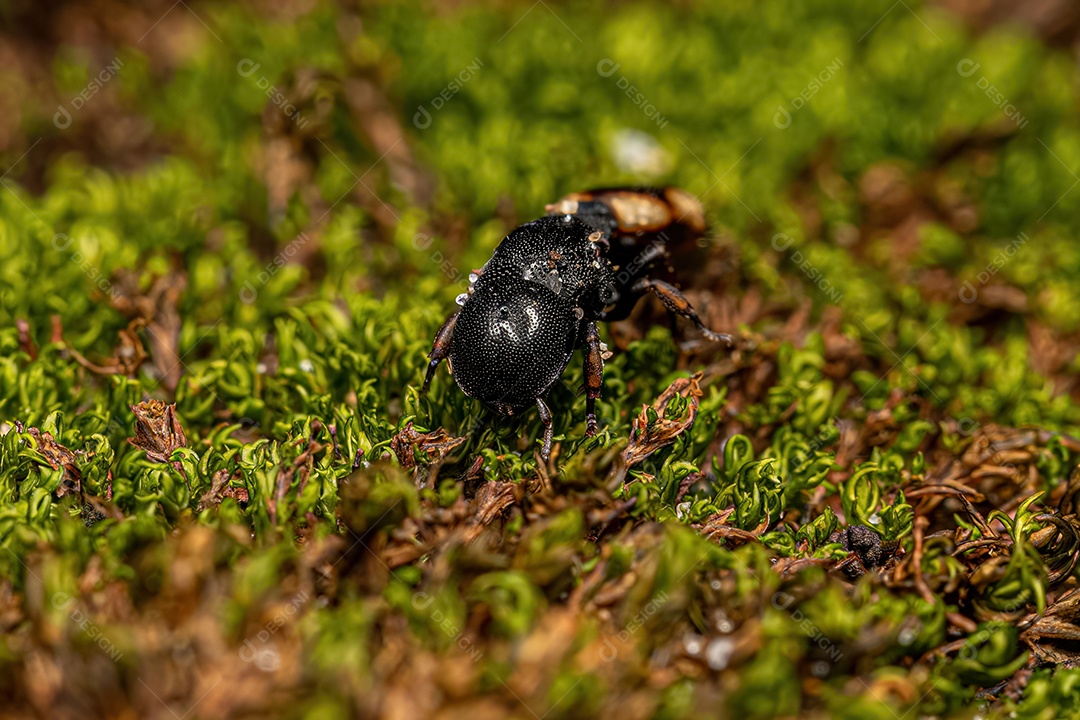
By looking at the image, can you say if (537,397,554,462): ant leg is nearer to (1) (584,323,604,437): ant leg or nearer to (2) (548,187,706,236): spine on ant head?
(1) (584,323,604,437): ant leg

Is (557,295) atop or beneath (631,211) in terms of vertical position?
beneath

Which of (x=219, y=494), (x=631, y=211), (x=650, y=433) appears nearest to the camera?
(x=219, y=494)

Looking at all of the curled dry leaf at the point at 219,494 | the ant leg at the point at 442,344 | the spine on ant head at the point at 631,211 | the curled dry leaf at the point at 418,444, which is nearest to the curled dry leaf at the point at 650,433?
the curled dry leaf at the point at 418,444

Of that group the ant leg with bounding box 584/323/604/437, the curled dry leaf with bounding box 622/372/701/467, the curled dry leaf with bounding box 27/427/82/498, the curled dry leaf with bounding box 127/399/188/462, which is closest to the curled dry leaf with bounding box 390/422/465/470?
the ant leg with bounding box 584/323/604/437

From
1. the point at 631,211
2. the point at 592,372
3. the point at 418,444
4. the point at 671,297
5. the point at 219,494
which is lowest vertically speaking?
the point at 219,494

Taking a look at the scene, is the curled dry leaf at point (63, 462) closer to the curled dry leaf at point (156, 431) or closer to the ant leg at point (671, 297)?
the curled dry leaf at point (156, 431)

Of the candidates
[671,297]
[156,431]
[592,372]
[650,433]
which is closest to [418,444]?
[592,372]

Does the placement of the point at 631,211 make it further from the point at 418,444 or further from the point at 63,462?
the point at 63,462
